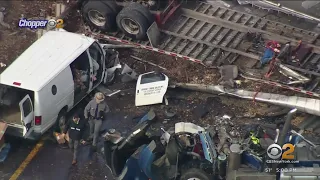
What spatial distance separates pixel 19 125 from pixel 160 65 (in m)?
4.31

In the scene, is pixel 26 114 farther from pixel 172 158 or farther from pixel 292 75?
pixel 292 75

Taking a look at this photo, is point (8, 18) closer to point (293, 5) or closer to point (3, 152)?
point (3, 152)

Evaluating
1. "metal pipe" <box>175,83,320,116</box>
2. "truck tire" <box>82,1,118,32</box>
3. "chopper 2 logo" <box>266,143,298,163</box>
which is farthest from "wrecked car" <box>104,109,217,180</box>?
"truck tire" <box>82,1,118,32</box>

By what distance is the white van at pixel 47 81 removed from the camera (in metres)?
16.7

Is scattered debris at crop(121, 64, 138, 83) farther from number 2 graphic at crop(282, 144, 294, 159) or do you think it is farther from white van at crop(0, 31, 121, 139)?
number 2 graphic at crop(282, 144, 294, 159)

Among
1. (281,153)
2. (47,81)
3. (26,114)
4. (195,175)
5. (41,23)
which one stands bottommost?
(195,175)

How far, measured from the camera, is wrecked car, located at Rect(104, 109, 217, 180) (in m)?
15.1

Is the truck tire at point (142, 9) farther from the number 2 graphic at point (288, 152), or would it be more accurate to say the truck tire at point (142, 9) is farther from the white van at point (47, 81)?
the number 2 graphic at point (288, 152)

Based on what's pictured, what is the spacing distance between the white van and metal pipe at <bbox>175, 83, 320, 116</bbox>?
2249 mm

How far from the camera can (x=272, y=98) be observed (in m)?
17.7

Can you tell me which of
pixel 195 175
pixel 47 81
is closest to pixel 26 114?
pixel 47 81

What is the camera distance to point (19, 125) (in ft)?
54.9

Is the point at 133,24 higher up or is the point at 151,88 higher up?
the point at 133,24

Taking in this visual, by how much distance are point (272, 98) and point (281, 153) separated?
12.5 feet
